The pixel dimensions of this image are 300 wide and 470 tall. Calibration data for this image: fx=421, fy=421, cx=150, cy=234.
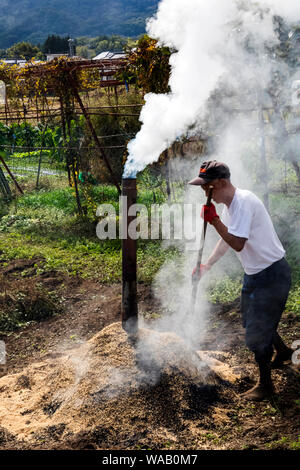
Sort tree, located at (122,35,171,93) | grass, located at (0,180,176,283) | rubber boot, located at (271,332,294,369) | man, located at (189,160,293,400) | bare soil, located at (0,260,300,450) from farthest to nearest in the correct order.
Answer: tree, located at (122,35,171,93) → grass, located at (0,180,176,283) → rubber boot, located at (271,332,294,369) → man, located at (189,160,293,400) → bare soil, located at (0,260,300,450)

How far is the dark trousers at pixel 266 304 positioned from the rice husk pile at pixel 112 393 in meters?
0.58

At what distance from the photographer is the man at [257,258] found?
3.21 meters

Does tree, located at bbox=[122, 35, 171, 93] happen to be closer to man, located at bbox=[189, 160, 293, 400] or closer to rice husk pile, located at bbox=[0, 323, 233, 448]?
man, located at bbox=[189, 160, 293, 400]

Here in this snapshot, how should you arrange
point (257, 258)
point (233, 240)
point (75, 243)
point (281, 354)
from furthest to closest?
point (75, 243) < point (281, 354) < point (257, 258) < point (233, 240)

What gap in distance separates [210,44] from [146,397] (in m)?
4.32

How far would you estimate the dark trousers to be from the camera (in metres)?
3.32

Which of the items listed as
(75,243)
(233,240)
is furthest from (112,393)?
(75,243)

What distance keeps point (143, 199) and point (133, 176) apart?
A: 5486 millimetres

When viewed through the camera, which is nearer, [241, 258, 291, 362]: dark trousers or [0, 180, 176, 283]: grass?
[241, 258, 291, 362]: dark trousers

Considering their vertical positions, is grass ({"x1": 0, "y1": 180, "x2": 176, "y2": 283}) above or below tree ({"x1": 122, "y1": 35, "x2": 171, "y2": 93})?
below

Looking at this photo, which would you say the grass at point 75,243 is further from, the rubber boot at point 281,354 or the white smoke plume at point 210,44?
the white smoke plume at point 210,44

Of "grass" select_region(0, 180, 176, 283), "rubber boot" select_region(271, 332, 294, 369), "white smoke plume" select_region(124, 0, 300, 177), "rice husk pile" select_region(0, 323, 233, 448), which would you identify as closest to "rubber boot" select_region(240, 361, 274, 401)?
"rice husk pile" select_region(0, 323, 233, 448)

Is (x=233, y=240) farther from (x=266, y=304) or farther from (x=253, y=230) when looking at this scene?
(x=266, y=304)

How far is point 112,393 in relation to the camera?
3.39 m
